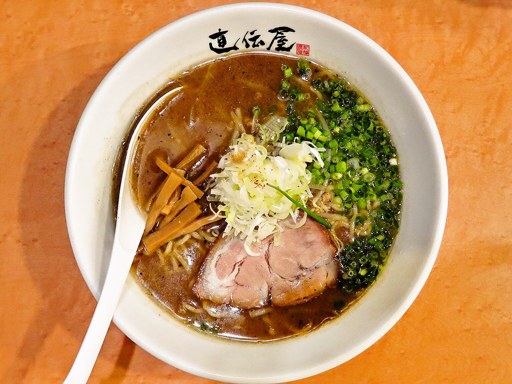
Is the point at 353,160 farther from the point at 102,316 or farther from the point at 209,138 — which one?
the point at 102,316

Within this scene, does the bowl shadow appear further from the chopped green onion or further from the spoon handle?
the chopped green onion

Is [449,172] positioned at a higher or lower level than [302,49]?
lower

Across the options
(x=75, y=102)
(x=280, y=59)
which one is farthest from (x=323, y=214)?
(x=75, y=102)

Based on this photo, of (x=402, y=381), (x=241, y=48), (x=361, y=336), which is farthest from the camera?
(x=402, y=381)

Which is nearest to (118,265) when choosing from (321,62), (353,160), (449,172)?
(353,160)

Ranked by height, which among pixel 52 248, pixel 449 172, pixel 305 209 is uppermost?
pixel 305 209

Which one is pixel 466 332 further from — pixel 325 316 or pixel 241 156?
pixel 241 156

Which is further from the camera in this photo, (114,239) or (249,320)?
(249,320)
